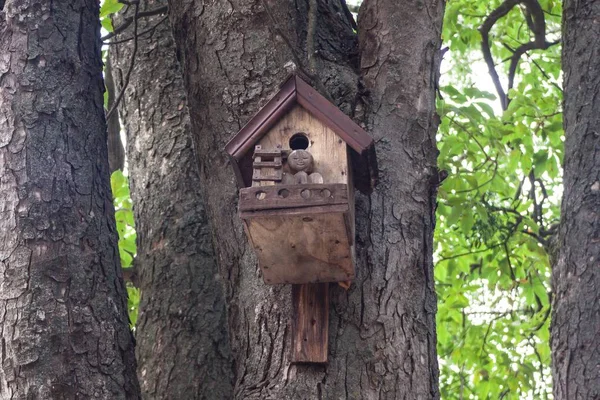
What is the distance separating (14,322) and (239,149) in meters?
0.71

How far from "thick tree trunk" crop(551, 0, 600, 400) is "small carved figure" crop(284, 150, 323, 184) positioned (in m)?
1.27

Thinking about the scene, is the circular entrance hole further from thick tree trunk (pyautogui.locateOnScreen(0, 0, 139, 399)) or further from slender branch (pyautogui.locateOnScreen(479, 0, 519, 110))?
slender branch (pyautogui.locateOnScreen(479, 0, 519, 110))

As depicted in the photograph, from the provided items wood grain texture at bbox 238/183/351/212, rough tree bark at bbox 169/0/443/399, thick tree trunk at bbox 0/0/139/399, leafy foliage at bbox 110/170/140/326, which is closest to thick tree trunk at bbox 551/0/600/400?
rough tree bark at bbox 169/0/443/399

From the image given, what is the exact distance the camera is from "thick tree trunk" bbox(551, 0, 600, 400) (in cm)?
274

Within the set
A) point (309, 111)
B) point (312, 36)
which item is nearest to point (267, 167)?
point (309, 111)

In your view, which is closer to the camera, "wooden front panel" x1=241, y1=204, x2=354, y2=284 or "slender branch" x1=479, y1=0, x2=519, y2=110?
"wooden front panel" x1=241, y1=204, x2=354, y2=284

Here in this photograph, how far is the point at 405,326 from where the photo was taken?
7.02ft

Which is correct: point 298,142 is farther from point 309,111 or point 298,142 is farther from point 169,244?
point 169,244

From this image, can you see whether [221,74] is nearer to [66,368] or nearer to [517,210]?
[66,368]

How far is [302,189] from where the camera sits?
1.91 metres

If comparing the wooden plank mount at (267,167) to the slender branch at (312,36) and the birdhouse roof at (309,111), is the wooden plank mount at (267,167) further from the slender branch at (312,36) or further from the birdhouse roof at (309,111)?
the slender branch at (312,36)

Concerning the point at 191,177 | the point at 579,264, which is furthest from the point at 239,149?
the point at 579,264

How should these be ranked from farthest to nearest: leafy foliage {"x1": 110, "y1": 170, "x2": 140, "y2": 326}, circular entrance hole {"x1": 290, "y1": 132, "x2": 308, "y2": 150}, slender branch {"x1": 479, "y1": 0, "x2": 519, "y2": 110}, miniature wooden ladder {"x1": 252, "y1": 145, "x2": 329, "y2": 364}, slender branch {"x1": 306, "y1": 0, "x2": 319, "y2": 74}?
slender branch {"x1": 479, "y1": 0, "x2": 519, "y2": 110}, leafy foliage {"x1": 110, "y1": 170, "x2": 140, "y2": 326}, slender branch {"x1": 306, "y1": 0, "x2": 319, "y2": 74}, circular entrance hole {"x1": 290, "y1": 132, "x2": 308, "y2": 150}, miniature wooden ladder {"x1": 252, "y1": 145, "x2": 329, "y2": 364}

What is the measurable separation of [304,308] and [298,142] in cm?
44
